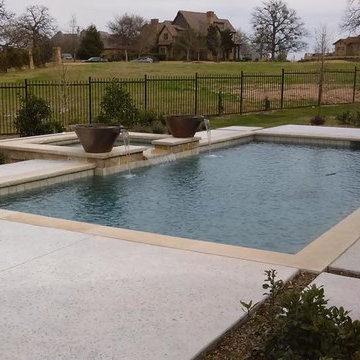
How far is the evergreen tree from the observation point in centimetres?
6700

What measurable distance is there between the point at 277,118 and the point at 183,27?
2664 inches

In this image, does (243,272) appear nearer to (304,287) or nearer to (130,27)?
(304,287)

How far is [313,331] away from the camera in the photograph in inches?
110

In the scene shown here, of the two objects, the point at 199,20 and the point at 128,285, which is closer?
the point at 128,285

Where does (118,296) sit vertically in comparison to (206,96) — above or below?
below

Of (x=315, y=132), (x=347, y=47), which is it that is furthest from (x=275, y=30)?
(x=315, y=132)

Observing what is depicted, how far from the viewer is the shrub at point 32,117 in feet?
45.6

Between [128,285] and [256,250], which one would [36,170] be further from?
[128,285]

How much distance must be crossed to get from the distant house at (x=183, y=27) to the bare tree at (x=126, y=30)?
4517 millimetres

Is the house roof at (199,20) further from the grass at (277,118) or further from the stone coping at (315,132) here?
the stone coping at (315,132)

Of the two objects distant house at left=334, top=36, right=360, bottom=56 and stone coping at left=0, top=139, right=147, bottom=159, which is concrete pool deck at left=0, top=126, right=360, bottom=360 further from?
distant house at left=334, top=36, right=360, bottom=56

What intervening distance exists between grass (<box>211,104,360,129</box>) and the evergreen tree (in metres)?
47.6

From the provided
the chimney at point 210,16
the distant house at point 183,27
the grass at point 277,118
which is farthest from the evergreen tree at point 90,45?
the grass at point 277,118

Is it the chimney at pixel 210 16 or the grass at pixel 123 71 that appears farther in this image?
the chimney at pixel 210 16
